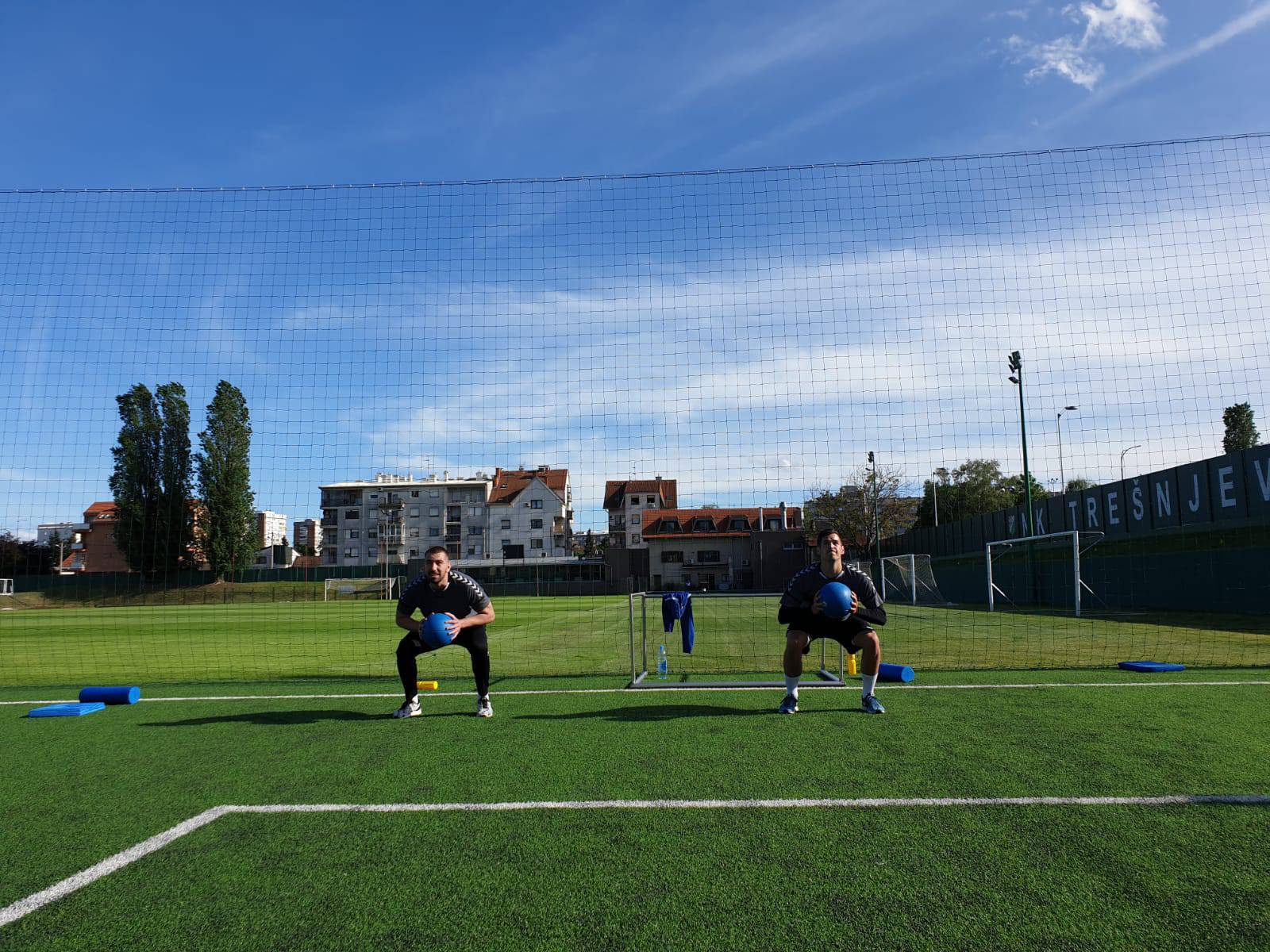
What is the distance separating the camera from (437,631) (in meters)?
6.62

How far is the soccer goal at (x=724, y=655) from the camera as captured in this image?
7898mm

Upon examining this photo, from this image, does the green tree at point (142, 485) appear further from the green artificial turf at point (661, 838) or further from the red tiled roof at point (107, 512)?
the green artificial turf at point (661, 838)

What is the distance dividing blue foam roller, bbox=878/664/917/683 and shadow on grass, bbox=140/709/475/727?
3903 millimetres

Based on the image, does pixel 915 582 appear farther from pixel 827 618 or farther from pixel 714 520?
pixel 714 520

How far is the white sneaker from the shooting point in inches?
264

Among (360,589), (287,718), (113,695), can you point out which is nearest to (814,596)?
(287,718)

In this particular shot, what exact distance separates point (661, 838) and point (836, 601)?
3.11 metres

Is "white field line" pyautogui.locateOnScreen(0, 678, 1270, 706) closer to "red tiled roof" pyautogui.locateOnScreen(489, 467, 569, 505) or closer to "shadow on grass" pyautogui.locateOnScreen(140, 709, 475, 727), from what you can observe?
"shadow on grass" pyautogui.locateOnScreen(140, 709, 475, 727)

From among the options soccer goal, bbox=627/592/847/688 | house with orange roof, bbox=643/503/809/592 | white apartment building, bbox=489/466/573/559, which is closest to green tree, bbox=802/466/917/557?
house with orange roof, bbox=643/503/809/592

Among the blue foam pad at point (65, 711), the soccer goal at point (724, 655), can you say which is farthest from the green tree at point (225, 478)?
the soccer goal at point (724, 655)

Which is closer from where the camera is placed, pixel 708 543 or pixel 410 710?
pixel 410 710

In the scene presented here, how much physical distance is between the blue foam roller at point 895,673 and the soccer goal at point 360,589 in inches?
1681

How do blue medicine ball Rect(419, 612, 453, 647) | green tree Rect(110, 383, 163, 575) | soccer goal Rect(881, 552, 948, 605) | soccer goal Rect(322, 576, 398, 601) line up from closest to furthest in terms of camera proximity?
blue medicine ball Rect(419, 612, 453, 647), green tree Rect(110, 383, 163, 575), soccer goal Rect(881, 552, 948, 605), soccer goal Rect(322, 576, 398, 601)

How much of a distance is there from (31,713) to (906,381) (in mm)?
9777
